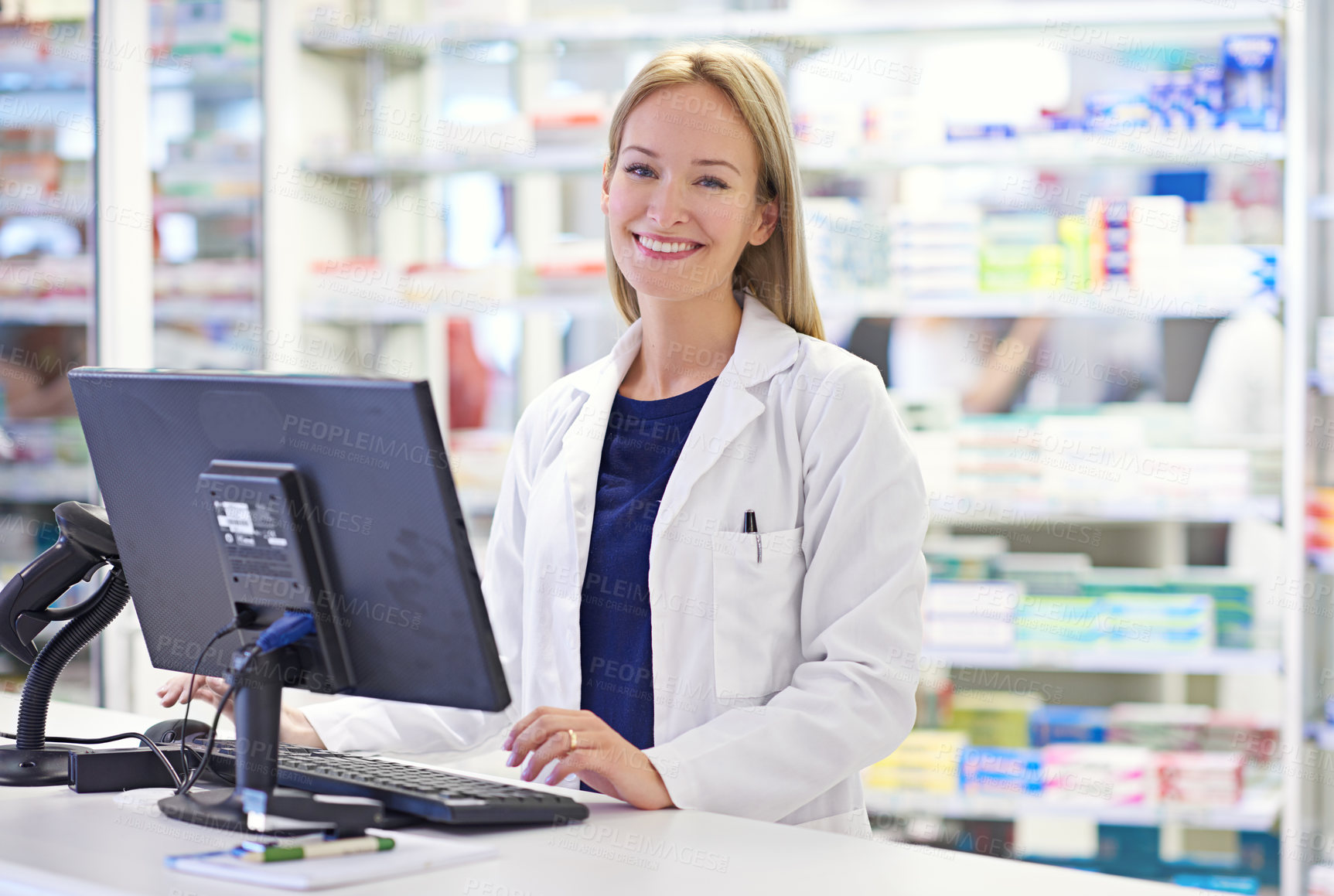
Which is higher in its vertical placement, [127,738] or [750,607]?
[750,607]

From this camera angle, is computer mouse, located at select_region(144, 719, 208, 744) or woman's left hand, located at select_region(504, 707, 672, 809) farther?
computer mouse, located at select_region(144, 719, 208, 744)

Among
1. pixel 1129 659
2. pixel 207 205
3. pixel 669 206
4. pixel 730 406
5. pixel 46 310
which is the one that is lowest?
pixel 1129 659

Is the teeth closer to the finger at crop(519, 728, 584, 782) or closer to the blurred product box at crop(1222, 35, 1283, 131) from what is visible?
the finger at crop(519, 728, 584, 782)

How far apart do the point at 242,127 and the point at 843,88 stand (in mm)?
1820

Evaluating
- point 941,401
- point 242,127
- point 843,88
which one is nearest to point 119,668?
point 242,127

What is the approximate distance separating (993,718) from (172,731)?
2.64 meters

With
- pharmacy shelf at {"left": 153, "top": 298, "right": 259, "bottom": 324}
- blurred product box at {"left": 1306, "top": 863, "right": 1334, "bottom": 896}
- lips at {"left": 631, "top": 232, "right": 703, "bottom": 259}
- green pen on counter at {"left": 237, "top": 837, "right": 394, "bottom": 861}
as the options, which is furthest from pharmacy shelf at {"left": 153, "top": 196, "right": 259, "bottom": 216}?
blurred product box at {"left": 1306, "top": 863, "right": 1334, "bottom": 896}

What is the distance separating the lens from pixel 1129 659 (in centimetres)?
347

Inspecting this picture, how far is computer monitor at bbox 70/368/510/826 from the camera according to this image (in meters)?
1.16

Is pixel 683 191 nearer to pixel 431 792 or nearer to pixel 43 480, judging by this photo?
pixel 431 792

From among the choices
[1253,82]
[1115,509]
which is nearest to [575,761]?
[1115,509]

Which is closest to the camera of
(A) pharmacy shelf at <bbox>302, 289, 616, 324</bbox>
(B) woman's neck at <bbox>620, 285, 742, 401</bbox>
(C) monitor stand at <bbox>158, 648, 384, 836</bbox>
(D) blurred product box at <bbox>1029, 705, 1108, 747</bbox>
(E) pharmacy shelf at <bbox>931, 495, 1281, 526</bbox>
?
(C) monitor stand at <bbox>158, 648, 384, 836</bbox>

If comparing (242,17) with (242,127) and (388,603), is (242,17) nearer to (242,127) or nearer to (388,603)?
(242,127)

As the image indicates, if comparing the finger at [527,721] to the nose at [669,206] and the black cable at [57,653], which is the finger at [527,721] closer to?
the black cable at [57,653]
